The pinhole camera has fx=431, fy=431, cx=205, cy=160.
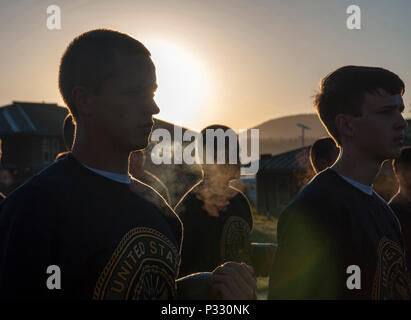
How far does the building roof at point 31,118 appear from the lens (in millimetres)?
33000

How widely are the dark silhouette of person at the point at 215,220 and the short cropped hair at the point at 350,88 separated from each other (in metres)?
1.93

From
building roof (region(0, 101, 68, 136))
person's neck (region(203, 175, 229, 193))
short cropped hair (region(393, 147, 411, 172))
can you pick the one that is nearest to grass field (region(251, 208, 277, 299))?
short cropped hair (region(393, 147, 411, 172))

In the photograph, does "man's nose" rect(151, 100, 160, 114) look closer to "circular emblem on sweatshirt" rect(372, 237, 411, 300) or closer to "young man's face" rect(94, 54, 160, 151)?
"young man's face" rect(94, 54, 160, 151)

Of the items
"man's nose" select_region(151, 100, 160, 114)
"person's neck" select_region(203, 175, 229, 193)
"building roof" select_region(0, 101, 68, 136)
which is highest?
"building roof" select_region(0, 101, 68, 136)

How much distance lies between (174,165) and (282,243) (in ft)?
75.5

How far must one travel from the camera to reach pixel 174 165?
25516 millimetres

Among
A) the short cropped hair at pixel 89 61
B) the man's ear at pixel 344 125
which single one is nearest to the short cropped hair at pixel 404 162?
the man's ear at pixel 344 125

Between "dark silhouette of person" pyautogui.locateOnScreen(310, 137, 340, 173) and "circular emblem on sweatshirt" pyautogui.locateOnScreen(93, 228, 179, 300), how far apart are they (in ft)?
12.0

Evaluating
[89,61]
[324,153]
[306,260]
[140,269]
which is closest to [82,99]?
[89,61]

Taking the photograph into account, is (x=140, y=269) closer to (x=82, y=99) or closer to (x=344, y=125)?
(x=82, y=99)

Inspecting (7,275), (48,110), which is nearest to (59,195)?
(7,275)

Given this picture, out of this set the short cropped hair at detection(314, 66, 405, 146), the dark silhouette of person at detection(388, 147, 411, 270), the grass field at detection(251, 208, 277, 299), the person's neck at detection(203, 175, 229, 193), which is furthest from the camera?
the grass field at detection(251, 208, 277, 299)

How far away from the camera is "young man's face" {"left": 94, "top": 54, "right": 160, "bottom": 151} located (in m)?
2.04

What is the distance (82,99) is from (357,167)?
1825mm
